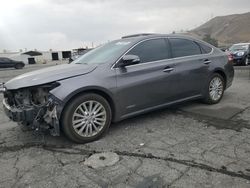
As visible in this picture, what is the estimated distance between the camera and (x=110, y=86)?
168 inches

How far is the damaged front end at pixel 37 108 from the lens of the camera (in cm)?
387

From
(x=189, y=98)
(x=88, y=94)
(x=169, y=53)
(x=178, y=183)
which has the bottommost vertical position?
(x=178, y=183)

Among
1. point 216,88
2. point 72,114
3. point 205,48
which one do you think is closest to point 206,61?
point 205,48

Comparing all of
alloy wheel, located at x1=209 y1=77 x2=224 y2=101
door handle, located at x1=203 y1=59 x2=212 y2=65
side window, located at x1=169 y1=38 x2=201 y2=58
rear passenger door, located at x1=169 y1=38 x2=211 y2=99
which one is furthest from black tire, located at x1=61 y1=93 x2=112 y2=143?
alloy wheel, located at x1=209 y1=77 x2=224 y2=101

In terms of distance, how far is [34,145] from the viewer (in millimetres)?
4121

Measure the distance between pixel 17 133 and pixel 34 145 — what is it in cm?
78

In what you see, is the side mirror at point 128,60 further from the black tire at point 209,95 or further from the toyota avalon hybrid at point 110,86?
the black tire at point 209,95

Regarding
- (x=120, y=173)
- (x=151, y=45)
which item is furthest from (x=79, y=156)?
(x=151, y=45)

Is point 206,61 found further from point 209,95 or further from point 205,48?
point 209,95

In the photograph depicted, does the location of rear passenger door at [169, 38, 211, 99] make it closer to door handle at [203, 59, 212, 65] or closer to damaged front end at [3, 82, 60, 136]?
door handle at [203, 59, 212, 65]

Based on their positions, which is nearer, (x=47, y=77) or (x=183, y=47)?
(x=47, y=77)

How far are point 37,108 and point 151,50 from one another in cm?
227

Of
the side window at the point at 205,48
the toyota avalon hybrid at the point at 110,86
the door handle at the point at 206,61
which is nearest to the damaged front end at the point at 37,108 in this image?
the toyota avalon hybrid at the point at 110,86

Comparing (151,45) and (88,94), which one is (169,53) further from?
(88,94)
